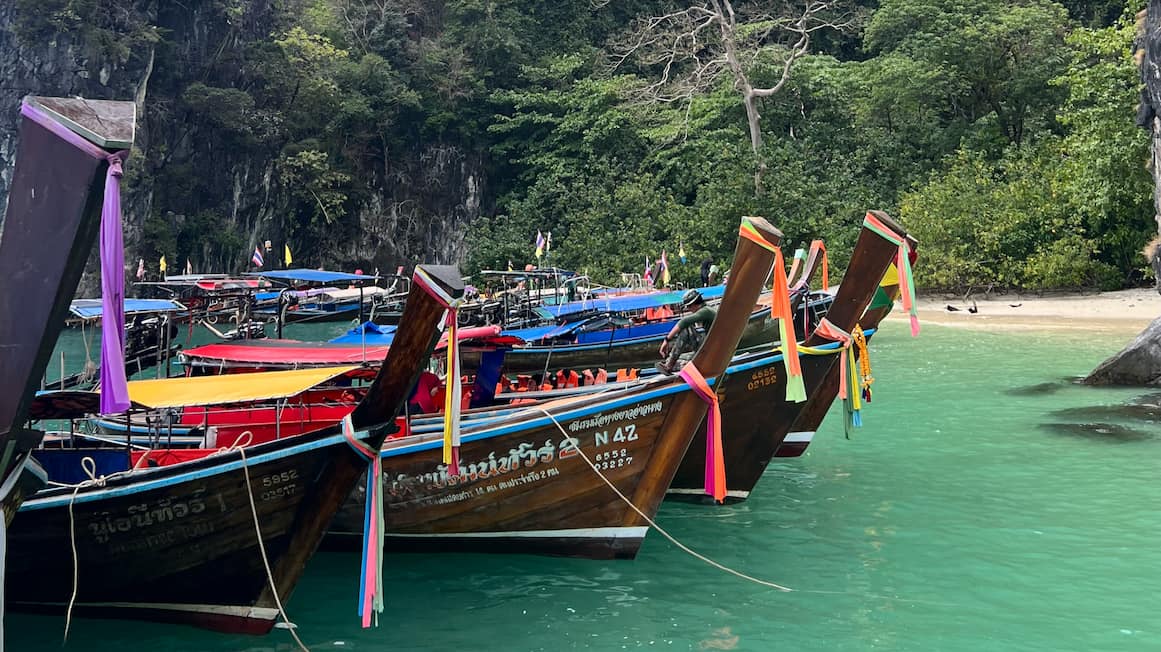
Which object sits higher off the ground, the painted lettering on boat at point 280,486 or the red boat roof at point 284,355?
the red boat roof at point 284,355

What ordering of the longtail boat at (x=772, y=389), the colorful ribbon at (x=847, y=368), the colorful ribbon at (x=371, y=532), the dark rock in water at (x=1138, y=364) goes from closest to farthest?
1. the colorful ribbon at (x=371, y=532)
2. the longtail boat at (x=772, y=389)
3. the colorful ribbon at (x=847, y=368)
4. the dark rock in water at (x=1138, y=364)

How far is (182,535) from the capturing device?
5.86 metres

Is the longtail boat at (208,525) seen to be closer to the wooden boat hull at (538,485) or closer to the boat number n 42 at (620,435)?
the wooden boat hull at (538,485)

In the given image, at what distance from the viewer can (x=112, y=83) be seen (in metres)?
32.3

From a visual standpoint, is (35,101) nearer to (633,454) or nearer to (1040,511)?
(633,454)

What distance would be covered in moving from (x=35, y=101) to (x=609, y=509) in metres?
4.54

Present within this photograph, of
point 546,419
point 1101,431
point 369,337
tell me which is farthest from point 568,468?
point 1101,431

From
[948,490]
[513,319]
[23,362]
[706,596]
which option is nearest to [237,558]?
[23,362]

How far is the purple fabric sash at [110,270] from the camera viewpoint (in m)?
4.07

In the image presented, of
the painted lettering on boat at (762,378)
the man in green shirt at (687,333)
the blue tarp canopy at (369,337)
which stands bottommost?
the painted lettering on boat at (762,378)

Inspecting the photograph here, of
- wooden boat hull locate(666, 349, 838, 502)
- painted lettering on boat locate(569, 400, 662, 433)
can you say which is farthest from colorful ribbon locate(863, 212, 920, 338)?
painted lettering on boat locate(569, 400, 662, 433)

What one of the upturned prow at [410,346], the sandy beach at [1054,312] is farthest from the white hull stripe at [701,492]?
the sandy beach at [1054,312]

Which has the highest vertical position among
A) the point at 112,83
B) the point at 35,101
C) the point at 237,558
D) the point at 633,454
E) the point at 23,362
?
the point at 112,83

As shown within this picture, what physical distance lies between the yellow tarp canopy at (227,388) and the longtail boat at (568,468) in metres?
0.82
